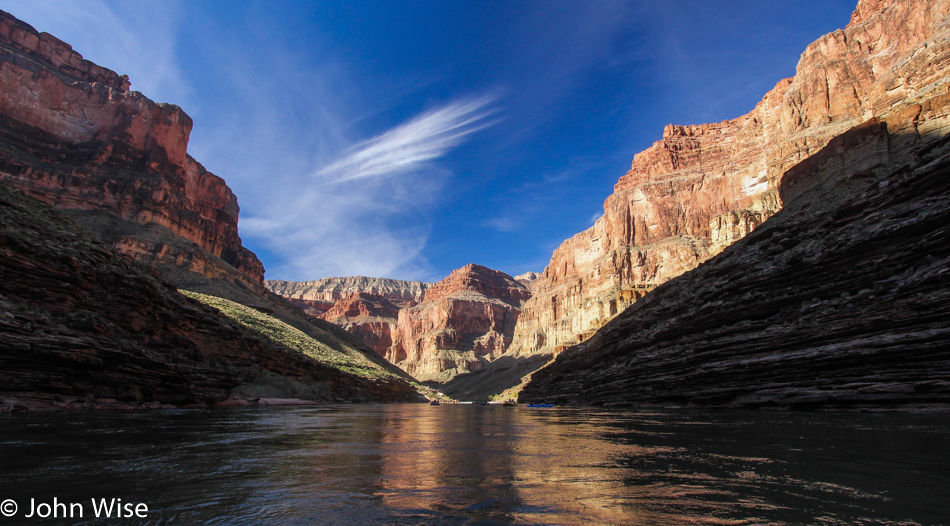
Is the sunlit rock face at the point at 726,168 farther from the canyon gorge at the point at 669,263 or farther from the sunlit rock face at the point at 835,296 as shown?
the sunlit rock face at the point at 835,296

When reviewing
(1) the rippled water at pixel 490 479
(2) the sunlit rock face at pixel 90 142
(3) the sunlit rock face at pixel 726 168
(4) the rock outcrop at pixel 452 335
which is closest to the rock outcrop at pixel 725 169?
(3) the sunlit rock face at pixel 726 168

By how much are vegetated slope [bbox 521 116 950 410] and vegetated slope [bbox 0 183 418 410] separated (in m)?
32.1

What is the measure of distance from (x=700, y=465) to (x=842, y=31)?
89.4m

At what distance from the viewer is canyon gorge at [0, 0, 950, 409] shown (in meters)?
17.5

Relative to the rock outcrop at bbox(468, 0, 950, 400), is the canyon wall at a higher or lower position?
lower

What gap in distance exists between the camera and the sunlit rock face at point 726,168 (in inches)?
1841

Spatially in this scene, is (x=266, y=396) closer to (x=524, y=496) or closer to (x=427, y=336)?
(x=524, y=496)

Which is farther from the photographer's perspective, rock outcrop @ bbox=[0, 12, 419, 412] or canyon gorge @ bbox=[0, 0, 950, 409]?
canyon gorge @ bbox=[0, 0, 950, 409]

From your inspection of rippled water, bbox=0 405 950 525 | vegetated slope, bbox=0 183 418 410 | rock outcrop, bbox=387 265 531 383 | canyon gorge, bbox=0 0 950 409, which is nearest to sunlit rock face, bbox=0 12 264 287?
canyon gorge, bbox=0 0 950 409

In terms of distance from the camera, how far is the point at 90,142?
229 feet

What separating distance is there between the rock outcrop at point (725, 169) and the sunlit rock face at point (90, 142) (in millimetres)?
77072

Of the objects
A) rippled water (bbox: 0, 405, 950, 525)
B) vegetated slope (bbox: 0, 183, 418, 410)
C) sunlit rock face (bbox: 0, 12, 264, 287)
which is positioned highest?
sunlit rock face (bbox: 0, 12, 264, 287)

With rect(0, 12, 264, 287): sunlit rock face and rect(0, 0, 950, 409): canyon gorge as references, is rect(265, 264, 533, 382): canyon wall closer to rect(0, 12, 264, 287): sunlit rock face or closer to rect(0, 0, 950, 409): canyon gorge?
rect(0, 0, 950, 409): canyon gorge

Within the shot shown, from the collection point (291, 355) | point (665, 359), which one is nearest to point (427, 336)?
point (291, 355)
